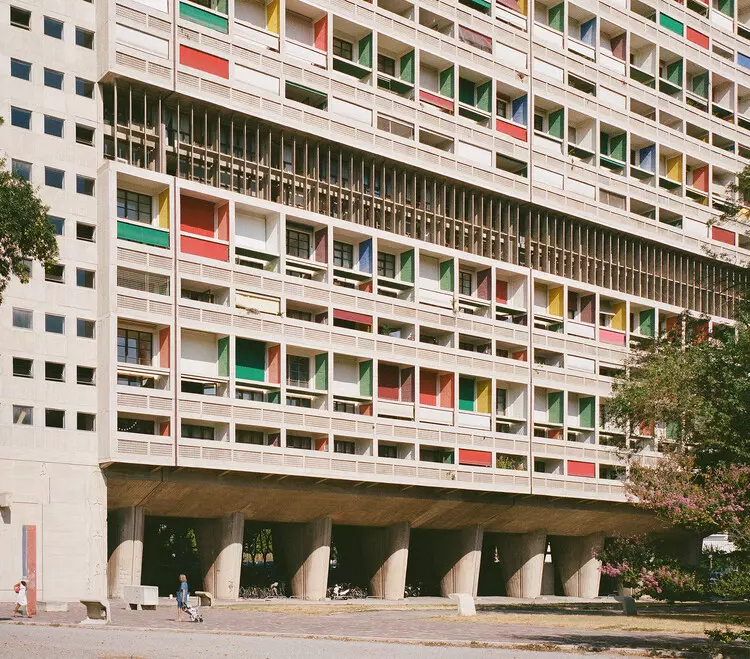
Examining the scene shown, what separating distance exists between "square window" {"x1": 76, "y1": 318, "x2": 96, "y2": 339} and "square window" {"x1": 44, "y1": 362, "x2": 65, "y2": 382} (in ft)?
4.40

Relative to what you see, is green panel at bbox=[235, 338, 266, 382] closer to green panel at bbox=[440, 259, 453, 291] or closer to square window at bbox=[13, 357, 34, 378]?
square window at bbox=[13, 357, 34, 378]

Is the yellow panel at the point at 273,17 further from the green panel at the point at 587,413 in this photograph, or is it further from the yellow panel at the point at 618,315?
the yellow panel at the point at 618,315

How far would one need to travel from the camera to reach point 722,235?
71375mm

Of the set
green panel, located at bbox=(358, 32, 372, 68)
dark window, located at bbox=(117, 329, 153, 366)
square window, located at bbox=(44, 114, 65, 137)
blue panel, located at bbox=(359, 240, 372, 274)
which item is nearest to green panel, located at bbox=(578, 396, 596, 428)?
blue panel, located at bbox=(359, 240, 372, 274)

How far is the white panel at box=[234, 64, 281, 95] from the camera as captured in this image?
49.4 meters

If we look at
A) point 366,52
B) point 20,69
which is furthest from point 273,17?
point 20,69

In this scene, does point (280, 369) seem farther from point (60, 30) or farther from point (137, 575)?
point (60, 30)

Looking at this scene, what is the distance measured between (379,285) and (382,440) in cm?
644

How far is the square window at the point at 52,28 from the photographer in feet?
152

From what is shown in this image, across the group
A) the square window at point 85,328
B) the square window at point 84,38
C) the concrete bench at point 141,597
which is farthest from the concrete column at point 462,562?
the square window at point 84,38

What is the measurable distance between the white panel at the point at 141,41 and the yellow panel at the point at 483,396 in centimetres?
2013

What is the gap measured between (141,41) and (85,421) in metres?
13.6

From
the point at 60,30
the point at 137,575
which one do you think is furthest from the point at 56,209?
A: the point at 137,575

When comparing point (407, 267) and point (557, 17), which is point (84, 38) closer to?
point (407, 267)
